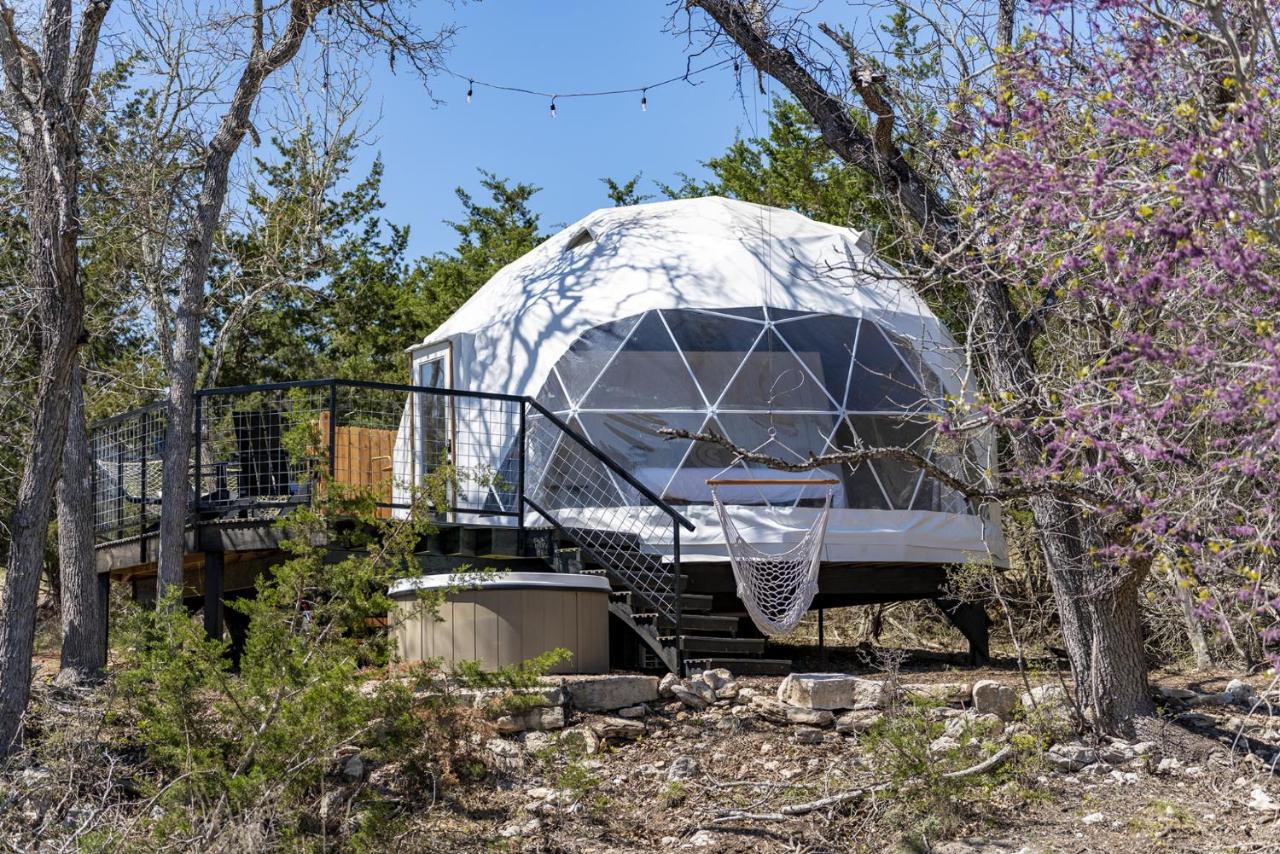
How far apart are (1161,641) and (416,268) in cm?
1478

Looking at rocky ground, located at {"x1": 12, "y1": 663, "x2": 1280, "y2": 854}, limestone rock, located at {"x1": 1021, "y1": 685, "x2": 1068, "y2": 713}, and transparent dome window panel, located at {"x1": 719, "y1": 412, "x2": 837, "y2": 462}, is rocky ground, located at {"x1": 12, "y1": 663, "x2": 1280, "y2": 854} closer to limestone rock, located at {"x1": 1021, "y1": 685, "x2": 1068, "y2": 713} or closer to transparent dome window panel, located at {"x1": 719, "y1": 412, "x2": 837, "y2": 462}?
limestone rock, located at {"x1": 1021, "y1": 685, "x2": 1068, "y2": 713}

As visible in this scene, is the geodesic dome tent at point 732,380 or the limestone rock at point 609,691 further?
the geodesic dome tent at point 732,380

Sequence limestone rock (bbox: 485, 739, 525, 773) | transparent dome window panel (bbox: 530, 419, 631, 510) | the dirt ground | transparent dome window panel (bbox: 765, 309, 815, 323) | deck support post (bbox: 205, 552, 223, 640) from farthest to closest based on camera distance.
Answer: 1. transparent dome window panel (bbox: 765, 309, 815, 323)
2. transparent dome window panel (bbox: 530, 419, 631, 510)
3. deck support post (bbox: 205, 552, 223, 640)
4. limestone rock (bbox: 485, 739, 525, 773)
5. the dirt ground

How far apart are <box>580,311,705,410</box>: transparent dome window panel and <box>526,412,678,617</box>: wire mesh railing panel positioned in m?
0.55

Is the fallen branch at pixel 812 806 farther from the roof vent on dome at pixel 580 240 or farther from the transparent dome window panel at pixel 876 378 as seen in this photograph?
the roof vent on dome at pixel 580 240

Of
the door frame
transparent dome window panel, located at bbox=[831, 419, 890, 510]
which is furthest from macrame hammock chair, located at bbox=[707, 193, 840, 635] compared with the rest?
the door frame

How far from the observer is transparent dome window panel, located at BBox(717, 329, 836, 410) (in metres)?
11.8

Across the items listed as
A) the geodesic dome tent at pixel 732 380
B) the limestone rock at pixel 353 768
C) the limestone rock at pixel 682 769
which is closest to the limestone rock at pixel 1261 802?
the limestone rock at pixel 682 769

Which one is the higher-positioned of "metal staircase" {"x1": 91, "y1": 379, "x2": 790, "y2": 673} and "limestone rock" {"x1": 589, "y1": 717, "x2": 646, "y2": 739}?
"metal staircase" {"x1": 91, "y1": 379, "x2": 790, "y2": 673}

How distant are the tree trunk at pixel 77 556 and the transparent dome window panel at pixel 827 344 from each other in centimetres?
577

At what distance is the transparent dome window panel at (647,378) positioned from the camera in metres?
11.8

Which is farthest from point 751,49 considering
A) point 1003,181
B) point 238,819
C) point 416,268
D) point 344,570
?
point 416,268

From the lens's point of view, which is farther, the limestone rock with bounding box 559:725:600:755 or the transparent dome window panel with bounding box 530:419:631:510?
the transparent dome window panel with bounding box 530:419:631:510

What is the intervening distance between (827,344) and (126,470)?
647cm
